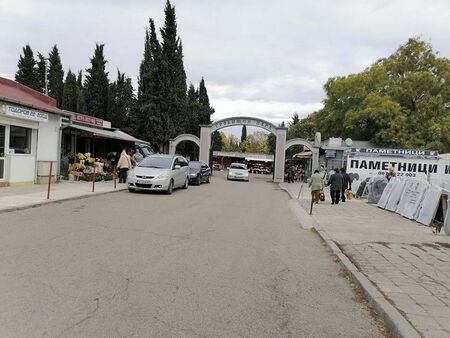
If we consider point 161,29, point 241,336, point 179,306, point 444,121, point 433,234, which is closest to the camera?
point 241,336

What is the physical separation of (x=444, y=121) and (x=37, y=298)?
1696 inches

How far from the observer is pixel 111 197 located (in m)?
17.2

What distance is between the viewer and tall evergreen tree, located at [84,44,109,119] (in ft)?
173

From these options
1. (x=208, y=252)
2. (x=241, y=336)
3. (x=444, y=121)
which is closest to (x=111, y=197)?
(x=208, y=252)

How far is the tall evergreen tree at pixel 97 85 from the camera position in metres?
52.8

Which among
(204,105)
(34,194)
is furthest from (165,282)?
(204,105)

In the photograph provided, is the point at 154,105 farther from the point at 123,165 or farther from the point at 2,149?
the point at 2,149

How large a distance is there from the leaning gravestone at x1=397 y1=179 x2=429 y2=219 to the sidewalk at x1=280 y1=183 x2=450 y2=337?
0.47m

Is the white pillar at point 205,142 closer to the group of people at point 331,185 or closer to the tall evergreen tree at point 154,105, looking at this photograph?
the tall evergreen tree at point 154,105

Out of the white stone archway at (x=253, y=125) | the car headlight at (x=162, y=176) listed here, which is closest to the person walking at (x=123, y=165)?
the car headlight at (x=162, y=176)

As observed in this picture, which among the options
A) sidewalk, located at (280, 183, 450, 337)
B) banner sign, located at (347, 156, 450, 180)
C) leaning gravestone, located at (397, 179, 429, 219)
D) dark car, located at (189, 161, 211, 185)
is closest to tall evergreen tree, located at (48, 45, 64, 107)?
dark car, located at (189, 161, 211, 185)

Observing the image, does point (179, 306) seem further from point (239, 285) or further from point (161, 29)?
point (161, 29)

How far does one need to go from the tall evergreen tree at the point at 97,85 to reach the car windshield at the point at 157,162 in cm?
3417

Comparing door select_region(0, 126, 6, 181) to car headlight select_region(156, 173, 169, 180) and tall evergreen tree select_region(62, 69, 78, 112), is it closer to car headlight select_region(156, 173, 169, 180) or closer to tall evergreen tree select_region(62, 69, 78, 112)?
car headlight select_region(156, 173, 169, 180)
